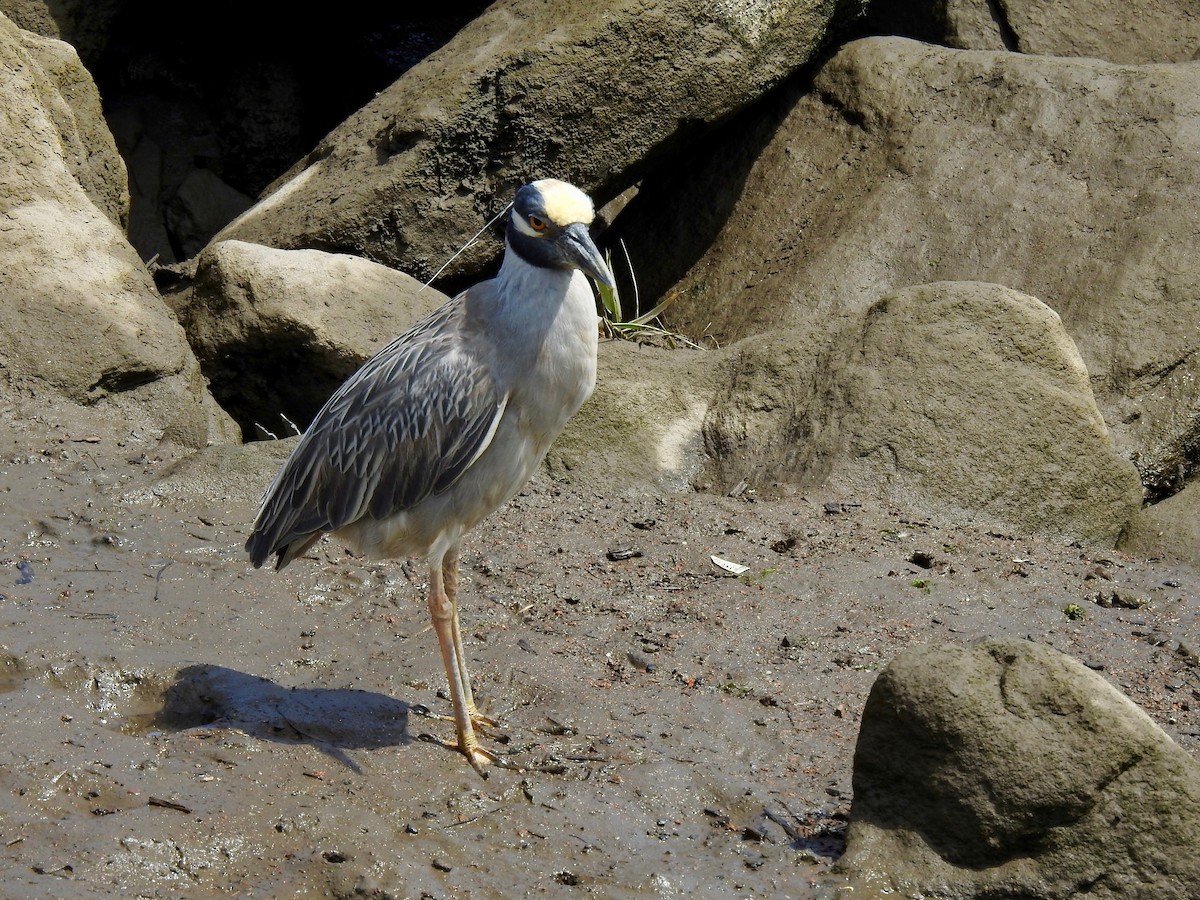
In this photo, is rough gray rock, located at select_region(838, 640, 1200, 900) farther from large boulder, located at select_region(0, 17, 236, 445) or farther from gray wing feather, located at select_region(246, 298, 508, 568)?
large boulder, located at select_region(0, 17, 236, 445)

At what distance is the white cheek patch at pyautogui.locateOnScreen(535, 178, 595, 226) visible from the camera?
4.93 m

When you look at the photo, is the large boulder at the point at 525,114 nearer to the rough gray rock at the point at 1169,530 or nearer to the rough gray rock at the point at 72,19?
the rough gray rock at the point at 72,19

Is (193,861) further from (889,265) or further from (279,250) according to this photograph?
(889,265)

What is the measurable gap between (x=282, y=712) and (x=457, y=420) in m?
1.26

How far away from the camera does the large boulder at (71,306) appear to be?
712cm

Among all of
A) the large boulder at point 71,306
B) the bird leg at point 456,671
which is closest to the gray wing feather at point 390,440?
the bird leg at point 456,671

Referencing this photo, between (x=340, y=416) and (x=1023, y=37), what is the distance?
21.7 ft

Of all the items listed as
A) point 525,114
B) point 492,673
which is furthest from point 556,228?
point 525,114

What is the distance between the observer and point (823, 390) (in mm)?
7379

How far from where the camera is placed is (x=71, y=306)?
723cm

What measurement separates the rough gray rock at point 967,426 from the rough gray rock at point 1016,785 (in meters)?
2.84

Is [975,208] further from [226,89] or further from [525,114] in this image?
[226,89]

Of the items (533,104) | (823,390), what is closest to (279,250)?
(533,104)

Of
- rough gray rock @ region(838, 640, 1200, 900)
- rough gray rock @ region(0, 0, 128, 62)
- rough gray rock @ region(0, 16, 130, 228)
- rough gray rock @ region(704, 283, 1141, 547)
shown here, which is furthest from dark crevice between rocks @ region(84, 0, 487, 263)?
rough gray rock @ region(838, 640, 1200, 900)
